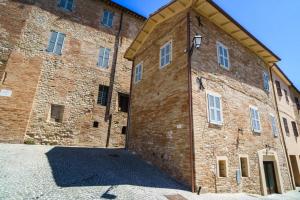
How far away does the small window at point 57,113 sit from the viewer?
41.2 feet

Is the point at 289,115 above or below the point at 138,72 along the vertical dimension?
below

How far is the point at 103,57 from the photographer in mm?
15320

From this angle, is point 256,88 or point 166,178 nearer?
point 166,178

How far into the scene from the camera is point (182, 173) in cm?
679

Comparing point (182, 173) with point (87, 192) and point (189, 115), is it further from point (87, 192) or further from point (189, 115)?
point (87, 192)

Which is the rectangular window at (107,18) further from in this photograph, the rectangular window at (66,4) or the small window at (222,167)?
the small window at (222,167)

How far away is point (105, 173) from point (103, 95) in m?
8.90

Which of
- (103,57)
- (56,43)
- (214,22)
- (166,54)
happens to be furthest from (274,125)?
(56,43)

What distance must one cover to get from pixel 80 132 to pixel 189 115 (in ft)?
29.4

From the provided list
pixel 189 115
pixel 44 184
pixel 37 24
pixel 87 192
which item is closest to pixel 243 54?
pixel 189 115

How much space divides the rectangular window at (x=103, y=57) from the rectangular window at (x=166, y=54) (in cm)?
691

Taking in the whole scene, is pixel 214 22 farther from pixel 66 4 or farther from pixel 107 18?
pixel 66 4

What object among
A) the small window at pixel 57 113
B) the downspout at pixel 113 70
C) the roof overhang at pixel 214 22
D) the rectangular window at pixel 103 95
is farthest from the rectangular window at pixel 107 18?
the small window at pixel 57 113

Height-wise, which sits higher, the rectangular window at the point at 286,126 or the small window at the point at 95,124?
the rectangular window at the point at 286,126
